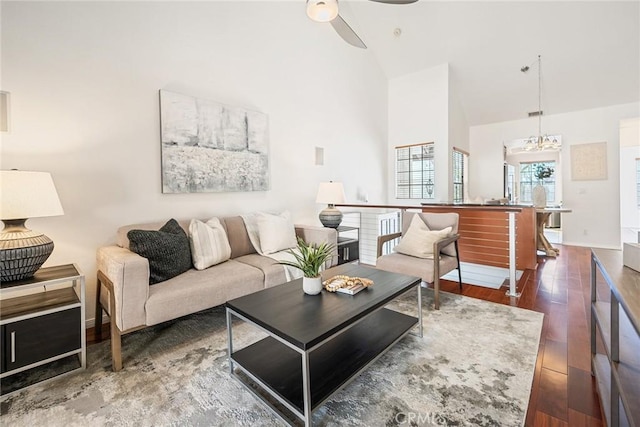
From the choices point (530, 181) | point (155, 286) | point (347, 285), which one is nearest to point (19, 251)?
point (155, 286)

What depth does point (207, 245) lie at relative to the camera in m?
2.65

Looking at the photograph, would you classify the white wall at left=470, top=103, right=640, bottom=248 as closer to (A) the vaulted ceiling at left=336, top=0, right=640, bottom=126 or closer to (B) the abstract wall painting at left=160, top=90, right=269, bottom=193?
(A) the vaulted ceiling at left=336, top=0, right=640, bottom=126

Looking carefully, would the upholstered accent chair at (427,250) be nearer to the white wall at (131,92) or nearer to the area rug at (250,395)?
the area rug at (250,395)

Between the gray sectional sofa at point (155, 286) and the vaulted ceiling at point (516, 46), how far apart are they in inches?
154

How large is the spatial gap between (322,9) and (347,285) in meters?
2.01

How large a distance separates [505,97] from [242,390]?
21.8 feet

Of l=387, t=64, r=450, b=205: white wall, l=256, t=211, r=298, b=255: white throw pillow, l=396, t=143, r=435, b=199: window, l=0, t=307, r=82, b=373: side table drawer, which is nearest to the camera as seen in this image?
l=0, t=307, r=82, b=373: side table drawer

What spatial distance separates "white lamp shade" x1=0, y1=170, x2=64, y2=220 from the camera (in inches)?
67.9

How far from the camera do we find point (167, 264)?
2.28 m

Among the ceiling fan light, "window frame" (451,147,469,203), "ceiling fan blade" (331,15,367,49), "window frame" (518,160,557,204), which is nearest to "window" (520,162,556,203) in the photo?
"window frame" (518,160,557,204)

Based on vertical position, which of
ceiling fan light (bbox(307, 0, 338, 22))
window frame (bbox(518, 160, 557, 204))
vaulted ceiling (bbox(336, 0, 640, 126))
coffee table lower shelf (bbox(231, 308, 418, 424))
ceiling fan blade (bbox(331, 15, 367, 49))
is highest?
vaulted ceiling (bbox(336, 0, 640, 126))

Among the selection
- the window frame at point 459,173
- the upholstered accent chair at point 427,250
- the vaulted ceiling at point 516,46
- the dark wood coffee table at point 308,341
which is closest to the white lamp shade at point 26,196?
the dark wood coffee table at point 308,341

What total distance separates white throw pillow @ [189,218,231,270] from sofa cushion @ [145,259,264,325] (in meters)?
0.07

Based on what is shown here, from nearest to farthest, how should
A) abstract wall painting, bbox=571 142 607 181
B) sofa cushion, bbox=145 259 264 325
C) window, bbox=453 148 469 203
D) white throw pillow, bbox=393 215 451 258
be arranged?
sofa cushion, bbox=145 259 264 325
white throw pillow, bbox=393 215 451 258
abstract wall painting, bbox=571 142 607 181
window, bbox=453 148 469 203
